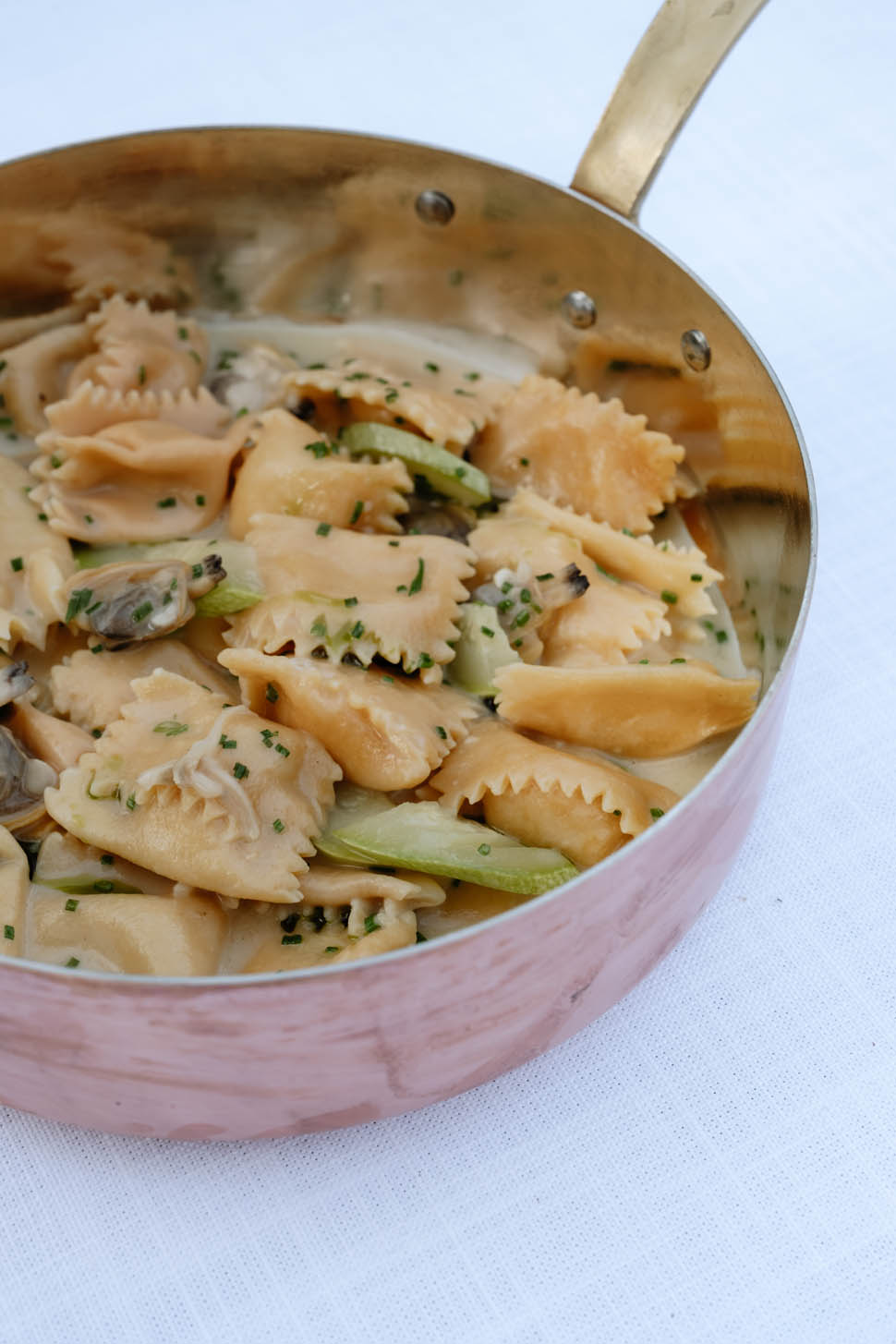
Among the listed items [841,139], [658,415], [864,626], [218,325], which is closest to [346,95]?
[218,325]

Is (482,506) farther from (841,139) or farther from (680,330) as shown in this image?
(841,139)

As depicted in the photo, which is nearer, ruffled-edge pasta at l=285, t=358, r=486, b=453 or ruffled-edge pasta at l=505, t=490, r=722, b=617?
ruffled-edge pasta at l=505, t=490, r=722, b=617

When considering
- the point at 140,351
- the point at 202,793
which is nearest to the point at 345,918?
the point at 202,793

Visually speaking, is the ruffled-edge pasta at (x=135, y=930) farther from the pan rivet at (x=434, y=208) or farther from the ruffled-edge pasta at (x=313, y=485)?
the pan rivet at (x=434, y=208)

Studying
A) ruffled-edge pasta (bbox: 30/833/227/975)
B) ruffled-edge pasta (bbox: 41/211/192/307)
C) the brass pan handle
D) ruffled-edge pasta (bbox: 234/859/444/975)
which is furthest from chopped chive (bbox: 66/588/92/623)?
the brass pan handle

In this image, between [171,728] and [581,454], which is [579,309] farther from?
[171,728]

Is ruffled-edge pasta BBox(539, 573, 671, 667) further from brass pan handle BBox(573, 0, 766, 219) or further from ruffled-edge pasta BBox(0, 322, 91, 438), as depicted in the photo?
ruffled-edge pasta BBox(0, 322, 91, 438)
